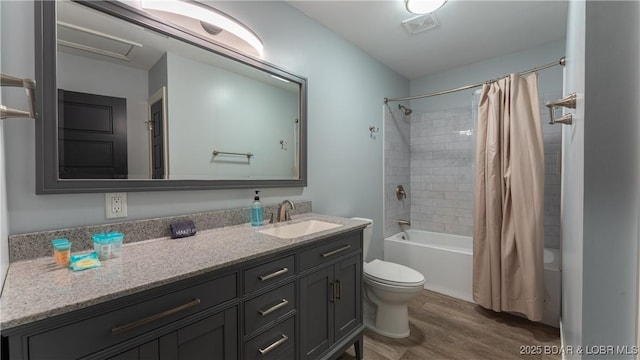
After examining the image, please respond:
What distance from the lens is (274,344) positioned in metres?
1.17

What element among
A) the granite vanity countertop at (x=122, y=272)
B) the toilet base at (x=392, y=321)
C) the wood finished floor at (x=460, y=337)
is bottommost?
the wood finished floor at (x=460, y=337)

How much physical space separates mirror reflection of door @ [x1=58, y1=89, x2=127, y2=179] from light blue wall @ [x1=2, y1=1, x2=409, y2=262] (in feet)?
0.31

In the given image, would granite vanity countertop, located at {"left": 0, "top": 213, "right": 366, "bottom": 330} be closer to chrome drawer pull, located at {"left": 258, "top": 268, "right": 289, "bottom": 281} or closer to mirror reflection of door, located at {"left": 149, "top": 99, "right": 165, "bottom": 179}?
chrome drawer pull, located at {"left": 258, "top": 268, "right": 289, "bottom": 281}

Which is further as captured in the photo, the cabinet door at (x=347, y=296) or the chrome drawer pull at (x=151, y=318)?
the cabinet door at (x=347, y=296)

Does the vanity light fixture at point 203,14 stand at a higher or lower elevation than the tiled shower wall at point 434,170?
higher

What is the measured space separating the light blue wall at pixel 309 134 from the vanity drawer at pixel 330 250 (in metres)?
0.56

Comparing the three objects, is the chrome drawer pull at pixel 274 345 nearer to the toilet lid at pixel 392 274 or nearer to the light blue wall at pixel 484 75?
the toilet lid at pixel 392 274

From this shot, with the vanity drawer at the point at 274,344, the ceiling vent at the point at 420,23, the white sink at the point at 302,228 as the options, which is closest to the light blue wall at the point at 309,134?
the white sink at the point at 302,228

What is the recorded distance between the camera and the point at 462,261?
99.9 inches

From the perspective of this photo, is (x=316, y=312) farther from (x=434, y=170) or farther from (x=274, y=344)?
(x=434, y=170)

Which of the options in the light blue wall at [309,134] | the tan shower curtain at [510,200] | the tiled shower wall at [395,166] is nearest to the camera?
the light blue wall at [309,134]

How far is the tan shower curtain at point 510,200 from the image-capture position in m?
2.06

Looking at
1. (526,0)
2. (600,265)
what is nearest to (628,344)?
(600,265)

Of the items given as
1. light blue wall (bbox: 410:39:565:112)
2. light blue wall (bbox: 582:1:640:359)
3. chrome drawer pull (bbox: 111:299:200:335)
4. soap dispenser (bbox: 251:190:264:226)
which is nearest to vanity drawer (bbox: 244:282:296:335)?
chrome drawer pull (bbox: 111:299:200:335)
